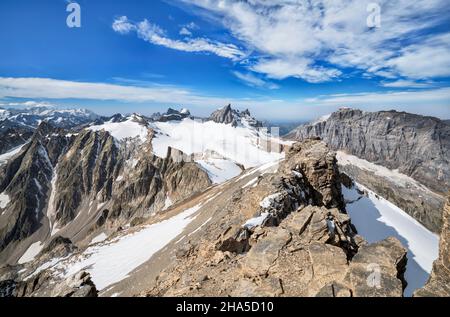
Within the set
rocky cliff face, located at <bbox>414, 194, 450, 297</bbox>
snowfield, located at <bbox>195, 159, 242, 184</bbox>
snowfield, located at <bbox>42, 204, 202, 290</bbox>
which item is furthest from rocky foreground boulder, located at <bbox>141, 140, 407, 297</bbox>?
snowfield, located at <bbox>195, 159, 242, 184</bbox>

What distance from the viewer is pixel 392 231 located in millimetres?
49562

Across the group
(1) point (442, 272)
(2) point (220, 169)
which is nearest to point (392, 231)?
(1) point (442, 272)

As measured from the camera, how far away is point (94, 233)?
185m

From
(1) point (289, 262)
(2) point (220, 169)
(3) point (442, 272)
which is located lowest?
(2) point (220, 169)

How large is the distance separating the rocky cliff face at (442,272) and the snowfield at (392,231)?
70.3ft

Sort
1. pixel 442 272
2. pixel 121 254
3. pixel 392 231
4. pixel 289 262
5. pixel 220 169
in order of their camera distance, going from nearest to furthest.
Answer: pixel 442 272 → pixel 289 262 → pixel 392 231 → pixel 121 254 → pixel 220 169

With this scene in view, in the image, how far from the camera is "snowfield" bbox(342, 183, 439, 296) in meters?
37.7

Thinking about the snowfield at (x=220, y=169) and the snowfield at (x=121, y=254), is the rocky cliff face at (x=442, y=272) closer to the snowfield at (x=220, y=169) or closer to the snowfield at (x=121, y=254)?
the snowfield at (x=121, y=254)

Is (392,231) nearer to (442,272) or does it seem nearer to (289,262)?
(442,272)

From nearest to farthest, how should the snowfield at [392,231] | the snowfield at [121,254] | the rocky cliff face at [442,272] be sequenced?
the rocky cliff face at [442,272] → the snowfield at [392,231] → the snowfield at [121,254]

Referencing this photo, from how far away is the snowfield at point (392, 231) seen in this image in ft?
124

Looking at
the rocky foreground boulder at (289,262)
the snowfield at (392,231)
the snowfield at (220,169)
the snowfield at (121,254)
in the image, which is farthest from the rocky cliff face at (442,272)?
the snowfield at (220,169)

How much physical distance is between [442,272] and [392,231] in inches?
1598
